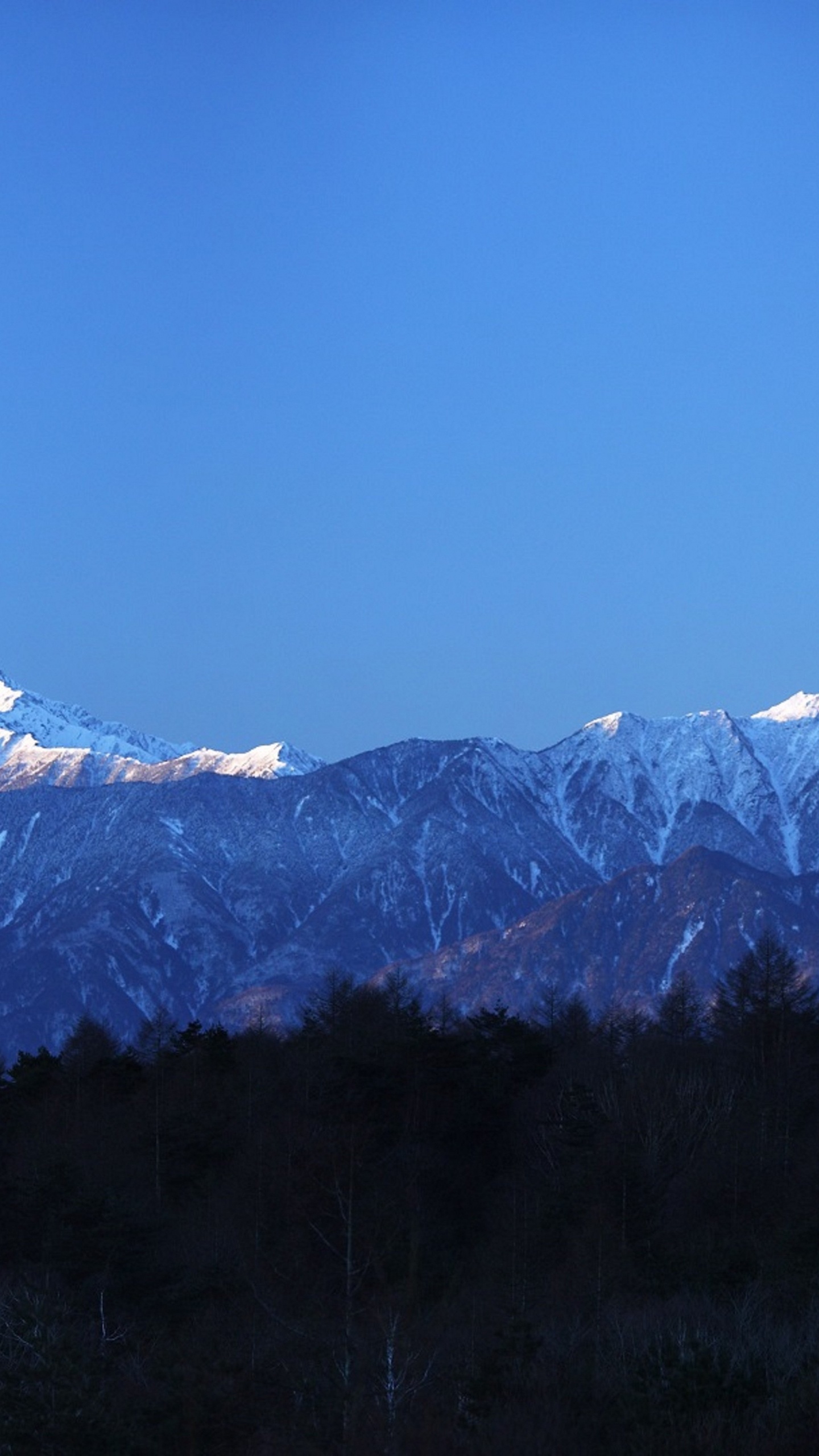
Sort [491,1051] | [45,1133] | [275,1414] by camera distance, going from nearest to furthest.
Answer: [275,1414] < [45,1133] < [491,1051]

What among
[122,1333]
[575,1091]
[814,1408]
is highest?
[575,1091]

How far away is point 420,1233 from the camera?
8350 cm

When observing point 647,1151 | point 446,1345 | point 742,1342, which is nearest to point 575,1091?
point 647,1151

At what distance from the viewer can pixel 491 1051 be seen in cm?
10869

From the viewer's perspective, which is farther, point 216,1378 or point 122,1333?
point 122,1333

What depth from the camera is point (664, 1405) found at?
42906 mm

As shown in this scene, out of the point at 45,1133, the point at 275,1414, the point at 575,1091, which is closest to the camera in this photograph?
the point at 275,1414

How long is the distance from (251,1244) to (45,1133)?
2078 cm

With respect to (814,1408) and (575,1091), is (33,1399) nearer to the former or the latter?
(814,1408)

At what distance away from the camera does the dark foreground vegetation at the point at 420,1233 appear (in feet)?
143

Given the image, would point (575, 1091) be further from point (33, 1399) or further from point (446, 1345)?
point (33, 1399)

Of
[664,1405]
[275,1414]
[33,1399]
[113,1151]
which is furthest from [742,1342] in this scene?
[113,1151]

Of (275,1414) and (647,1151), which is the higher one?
(647,1151)

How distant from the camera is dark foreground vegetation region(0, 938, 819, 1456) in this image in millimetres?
43438
